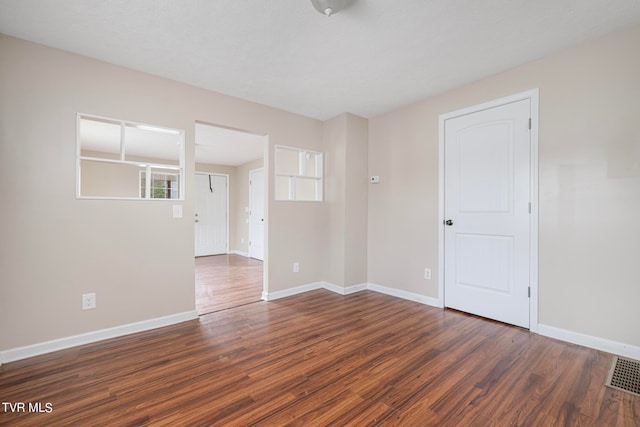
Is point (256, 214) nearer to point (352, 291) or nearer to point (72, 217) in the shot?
point (352, 291)

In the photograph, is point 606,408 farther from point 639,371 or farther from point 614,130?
point 614,130

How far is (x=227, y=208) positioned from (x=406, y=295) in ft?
18.0

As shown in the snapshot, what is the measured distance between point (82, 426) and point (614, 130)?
4026 millimetres

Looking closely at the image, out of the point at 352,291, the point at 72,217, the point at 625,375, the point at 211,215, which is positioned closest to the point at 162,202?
the point at 72,217

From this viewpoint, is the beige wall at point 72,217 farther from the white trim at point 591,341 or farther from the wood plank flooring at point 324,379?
the white trim at point 591,341

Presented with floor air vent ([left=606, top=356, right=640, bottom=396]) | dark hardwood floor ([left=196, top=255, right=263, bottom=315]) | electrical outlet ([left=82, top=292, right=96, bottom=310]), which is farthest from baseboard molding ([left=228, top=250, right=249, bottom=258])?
floor air vent ([left=606, top=356, right=640, bottom=396])

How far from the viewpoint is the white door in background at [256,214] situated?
6.65m

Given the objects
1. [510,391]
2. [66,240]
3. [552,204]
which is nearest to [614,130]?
[552,204]

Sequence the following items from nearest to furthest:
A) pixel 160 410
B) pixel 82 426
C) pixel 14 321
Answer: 1. pixel 82 426
2. pixel 160 410
3. pixel 14 321

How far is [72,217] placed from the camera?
7.75 ft

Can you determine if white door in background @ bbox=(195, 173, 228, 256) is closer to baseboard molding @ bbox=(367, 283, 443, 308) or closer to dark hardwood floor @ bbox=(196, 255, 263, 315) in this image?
dark hardwood floor @ bbox=(196, 255, 263, 315)

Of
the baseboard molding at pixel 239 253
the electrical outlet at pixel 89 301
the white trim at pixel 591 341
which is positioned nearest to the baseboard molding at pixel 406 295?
the white trim at pixel 591 341

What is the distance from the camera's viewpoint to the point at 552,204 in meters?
2.47

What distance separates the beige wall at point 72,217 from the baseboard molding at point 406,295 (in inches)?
94.9
